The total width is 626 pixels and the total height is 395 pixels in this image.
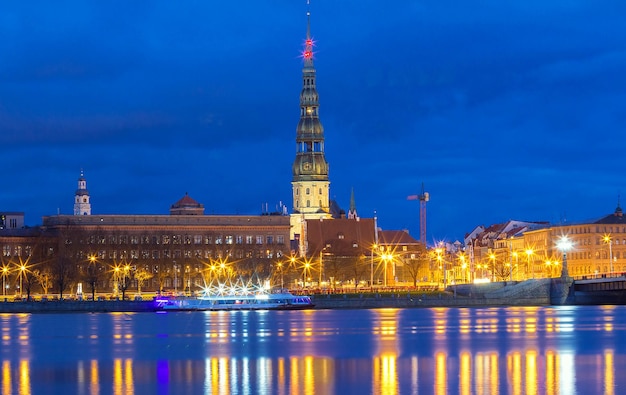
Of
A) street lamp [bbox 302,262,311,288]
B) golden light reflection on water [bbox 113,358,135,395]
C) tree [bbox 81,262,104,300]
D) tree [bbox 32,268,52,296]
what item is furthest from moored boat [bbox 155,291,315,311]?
golden light reflection on water [bbox 113,358,135,395]

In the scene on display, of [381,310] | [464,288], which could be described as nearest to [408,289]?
[464,288]

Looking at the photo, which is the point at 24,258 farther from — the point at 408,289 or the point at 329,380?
the point at 329,380

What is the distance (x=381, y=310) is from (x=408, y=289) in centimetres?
2558

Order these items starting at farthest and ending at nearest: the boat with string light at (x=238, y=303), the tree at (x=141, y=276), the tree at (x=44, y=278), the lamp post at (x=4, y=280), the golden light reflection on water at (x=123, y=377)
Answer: the tree at (x=141, y=276) → the tree at (x=44, y=278) → the lamp post at (x=4, y=280) → the boat with string light at (x=238, y=303) → the golden light reflection on water at (x=123, y=377)

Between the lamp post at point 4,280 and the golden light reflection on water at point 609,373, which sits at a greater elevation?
the lamp post at point 4,280

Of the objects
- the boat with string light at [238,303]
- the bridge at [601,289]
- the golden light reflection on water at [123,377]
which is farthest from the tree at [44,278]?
the golden light reflection on water at [123,377]

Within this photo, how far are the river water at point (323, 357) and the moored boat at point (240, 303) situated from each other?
3802cm

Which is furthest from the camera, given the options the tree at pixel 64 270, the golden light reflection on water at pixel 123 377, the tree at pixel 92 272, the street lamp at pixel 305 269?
the street lamp at pixel 305 269

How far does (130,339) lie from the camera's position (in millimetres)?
85500

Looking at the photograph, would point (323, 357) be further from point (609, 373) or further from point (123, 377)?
point (609, 373)

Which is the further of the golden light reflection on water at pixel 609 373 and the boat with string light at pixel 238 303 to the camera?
the boat with string light at pixel 238 303

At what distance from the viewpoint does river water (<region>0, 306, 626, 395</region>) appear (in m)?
54.9

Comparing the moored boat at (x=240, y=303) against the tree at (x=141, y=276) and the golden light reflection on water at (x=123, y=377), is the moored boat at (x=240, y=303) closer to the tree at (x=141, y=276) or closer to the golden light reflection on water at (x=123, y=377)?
the tree at (x=141, y=276)

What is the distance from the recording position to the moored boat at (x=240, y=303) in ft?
477
